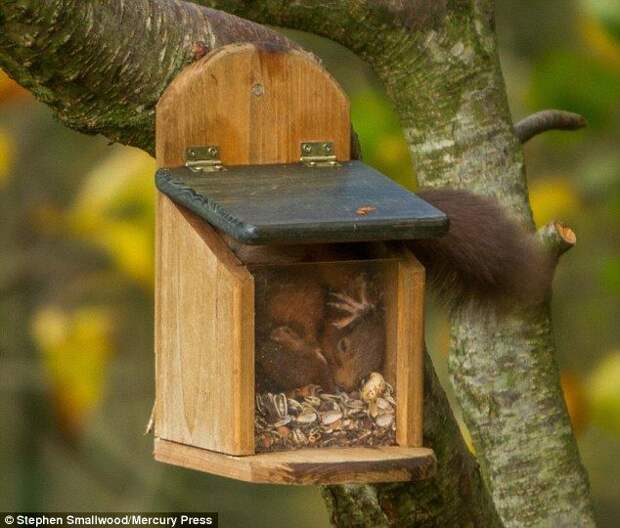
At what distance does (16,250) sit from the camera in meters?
6.12

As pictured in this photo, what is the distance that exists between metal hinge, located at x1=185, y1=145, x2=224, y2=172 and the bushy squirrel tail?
1.23 feet

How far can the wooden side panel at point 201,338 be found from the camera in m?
2.31

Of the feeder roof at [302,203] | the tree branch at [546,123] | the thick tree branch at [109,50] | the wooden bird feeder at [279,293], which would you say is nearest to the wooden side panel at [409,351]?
the wooden bird feeder at [279,293]

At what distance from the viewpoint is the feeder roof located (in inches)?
86.0

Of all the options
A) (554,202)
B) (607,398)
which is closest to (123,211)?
(554,202)

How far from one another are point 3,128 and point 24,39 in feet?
11.8

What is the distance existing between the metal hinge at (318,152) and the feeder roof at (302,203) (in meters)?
0.04

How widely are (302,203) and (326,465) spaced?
0.41 meters

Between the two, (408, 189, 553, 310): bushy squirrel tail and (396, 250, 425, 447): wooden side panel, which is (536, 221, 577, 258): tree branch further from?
(396, 250, 425, 447): wooden side panel

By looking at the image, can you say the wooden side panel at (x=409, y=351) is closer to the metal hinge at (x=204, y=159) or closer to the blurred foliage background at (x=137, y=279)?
the metal hinge at (x=204, y=159)

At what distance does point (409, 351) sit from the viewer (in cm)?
245

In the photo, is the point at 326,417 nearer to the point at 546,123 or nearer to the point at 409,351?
the point at 409,351

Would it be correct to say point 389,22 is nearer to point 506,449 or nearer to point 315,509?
point 506,449

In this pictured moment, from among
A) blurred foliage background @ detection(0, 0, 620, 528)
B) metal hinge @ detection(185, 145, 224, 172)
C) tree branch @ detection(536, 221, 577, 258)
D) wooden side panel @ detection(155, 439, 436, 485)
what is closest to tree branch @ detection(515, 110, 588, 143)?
blurred foliage background @ detection(0, 0, 620, 528)
